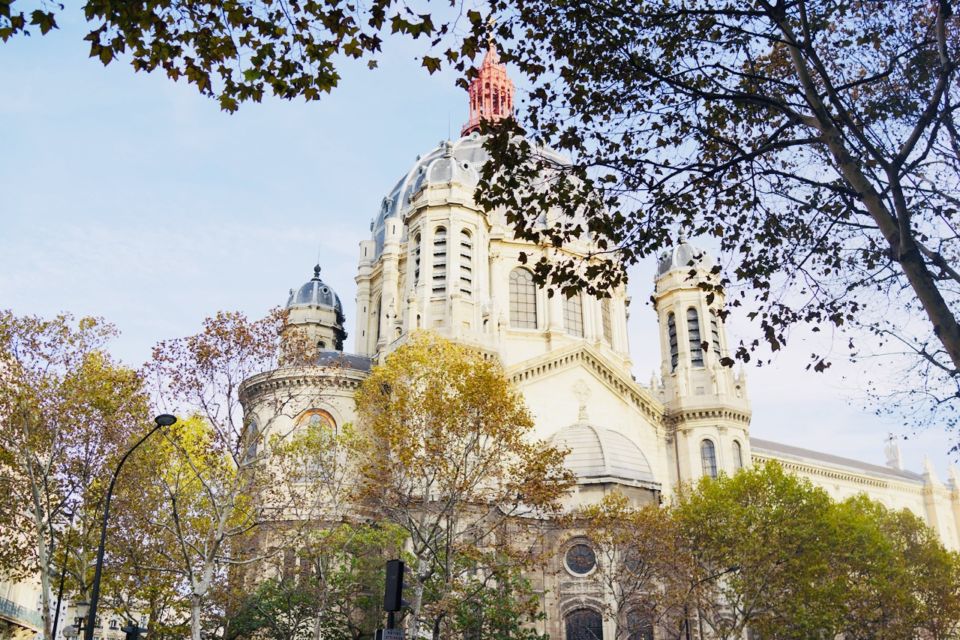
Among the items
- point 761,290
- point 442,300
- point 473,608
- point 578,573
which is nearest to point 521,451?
point 473,608

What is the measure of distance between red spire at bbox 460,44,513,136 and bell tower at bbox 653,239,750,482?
2355 centimetres

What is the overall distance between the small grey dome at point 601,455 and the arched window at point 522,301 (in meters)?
8.50

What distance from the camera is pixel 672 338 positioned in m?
49.1

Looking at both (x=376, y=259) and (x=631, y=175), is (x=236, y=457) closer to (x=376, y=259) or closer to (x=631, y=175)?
(x=631, y=175)

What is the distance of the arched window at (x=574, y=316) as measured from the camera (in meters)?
48.1

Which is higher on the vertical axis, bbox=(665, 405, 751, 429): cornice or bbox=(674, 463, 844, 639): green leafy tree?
bbox=(665, 405, 751, 429): cornice

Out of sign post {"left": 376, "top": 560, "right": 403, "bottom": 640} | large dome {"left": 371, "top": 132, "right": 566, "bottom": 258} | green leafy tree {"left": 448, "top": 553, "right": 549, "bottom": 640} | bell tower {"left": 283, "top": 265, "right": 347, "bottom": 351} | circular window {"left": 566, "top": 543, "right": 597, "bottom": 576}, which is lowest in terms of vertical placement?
sign post {"left": 376, "top": 560, "right": 403, "bottom": 640}

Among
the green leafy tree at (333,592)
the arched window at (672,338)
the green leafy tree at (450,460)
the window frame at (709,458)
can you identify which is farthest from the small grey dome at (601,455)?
the green leafy tree at (450,460)

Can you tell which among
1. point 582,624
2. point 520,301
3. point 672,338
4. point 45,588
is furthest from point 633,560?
point 672,338

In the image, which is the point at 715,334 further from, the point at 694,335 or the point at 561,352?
the point at 561,352

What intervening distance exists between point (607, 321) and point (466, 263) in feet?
39.1

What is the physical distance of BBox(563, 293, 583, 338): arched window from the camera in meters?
48.1

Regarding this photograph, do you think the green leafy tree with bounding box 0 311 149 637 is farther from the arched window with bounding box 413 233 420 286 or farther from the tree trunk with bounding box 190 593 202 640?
the arched window with bounding box 413 233 420 286

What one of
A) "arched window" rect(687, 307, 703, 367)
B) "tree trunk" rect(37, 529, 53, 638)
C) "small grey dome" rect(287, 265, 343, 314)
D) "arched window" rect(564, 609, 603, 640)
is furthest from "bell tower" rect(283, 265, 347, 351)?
"tree trunk" rect(37, 529, 53, 638)
